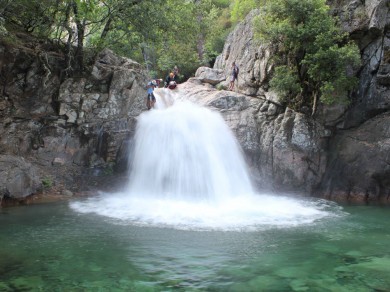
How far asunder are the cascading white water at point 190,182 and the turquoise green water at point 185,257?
1.72 m

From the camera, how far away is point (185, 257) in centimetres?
838

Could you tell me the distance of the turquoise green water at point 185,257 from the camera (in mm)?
6867

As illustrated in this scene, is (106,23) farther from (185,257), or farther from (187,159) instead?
(185,257)

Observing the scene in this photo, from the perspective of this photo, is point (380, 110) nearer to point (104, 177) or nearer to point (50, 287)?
point (104, 177)

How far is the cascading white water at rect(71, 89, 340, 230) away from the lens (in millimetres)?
12680

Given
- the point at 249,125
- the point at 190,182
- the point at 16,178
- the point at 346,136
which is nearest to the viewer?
the point at 16,178

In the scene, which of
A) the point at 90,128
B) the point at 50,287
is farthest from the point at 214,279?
the point at 90,128

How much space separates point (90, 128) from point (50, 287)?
10.9 metres

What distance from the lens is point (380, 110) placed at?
1683 centimetres

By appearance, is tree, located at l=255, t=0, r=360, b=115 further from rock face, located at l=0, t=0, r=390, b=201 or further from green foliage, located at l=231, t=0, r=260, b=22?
green foliage, located at l=231, t=0, r=260, b=22

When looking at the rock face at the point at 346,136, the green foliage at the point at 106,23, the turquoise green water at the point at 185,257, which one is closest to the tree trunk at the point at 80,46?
the green foliage at the point at 106,23

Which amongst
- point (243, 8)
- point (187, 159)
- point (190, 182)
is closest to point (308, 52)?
point (187, 159)

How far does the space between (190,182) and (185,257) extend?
7611 mm

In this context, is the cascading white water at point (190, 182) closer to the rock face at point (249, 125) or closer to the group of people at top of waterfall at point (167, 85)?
the group of people at top of waterfall at point (167, 85)
